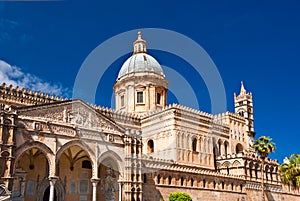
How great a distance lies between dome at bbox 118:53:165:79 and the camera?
55.8m

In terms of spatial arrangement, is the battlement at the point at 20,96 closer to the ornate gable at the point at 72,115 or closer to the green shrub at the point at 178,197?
the ornate gable at the point at 72,115

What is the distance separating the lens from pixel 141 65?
184ft

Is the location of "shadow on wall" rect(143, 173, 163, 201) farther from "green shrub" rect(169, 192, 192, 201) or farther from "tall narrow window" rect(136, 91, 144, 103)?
"tall narrow window" rect(136, 91, 144, 103)

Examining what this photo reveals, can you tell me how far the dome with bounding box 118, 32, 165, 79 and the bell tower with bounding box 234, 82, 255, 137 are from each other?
17.5 meters

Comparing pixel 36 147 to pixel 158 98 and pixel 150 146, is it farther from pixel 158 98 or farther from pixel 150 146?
pixel 158 98

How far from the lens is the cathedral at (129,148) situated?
28.2 meters

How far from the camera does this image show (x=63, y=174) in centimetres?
3384

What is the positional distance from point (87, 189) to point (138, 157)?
19.2ft

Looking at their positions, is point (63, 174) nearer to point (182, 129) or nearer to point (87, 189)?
point (87, 189)

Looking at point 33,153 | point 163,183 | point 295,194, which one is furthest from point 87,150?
point 295,194

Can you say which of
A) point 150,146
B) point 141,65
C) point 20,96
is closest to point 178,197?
point 150,146

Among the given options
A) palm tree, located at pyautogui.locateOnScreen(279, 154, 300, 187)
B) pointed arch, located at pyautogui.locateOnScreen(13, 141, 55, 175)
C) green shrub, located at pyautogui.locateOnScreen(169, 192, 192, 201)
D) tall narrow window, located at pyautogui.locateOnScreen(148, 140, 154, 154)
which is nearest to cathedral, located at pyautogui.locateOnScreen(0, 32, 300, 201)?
pointed arch, located at pyautogui.locateOnScreen(13, 141, 55, 175)

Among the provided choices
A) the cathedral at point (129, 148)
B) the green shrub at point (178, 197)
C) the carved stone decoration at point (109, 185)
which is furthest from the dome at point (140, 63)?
the green shrub at point (178, 197)

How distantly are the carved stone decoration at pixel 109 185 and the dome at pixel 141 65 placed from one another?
24.0 meters
